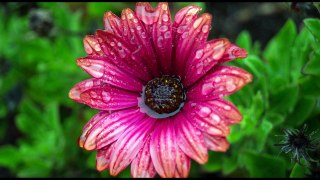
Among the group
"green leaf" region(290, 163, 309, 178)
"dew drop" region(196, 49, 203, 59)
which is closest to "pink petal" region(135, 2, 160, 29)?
"dew drop" region(196, 49, 203, 59)

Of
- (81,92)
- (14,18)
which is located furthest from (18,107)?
(81,92)

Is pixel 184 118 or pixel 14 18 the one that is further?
pixel 14 18

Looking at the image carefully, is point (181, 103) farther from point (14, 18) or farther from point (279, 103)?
point (14, 18)

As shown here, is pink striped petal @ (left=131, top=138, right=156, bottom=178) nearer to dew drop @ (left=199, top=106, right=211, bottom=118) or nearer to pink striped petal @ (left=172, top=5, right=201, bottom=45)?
dew drop @ (left=199, top=106, right=211, bottom=118)

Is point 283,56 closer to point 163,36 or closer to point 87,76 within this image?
point 163,36

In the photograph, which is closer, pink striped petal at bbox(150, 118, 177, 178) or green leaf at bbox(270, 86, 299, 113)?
pink striped petal at bbox(150, 118, 177, 178)
